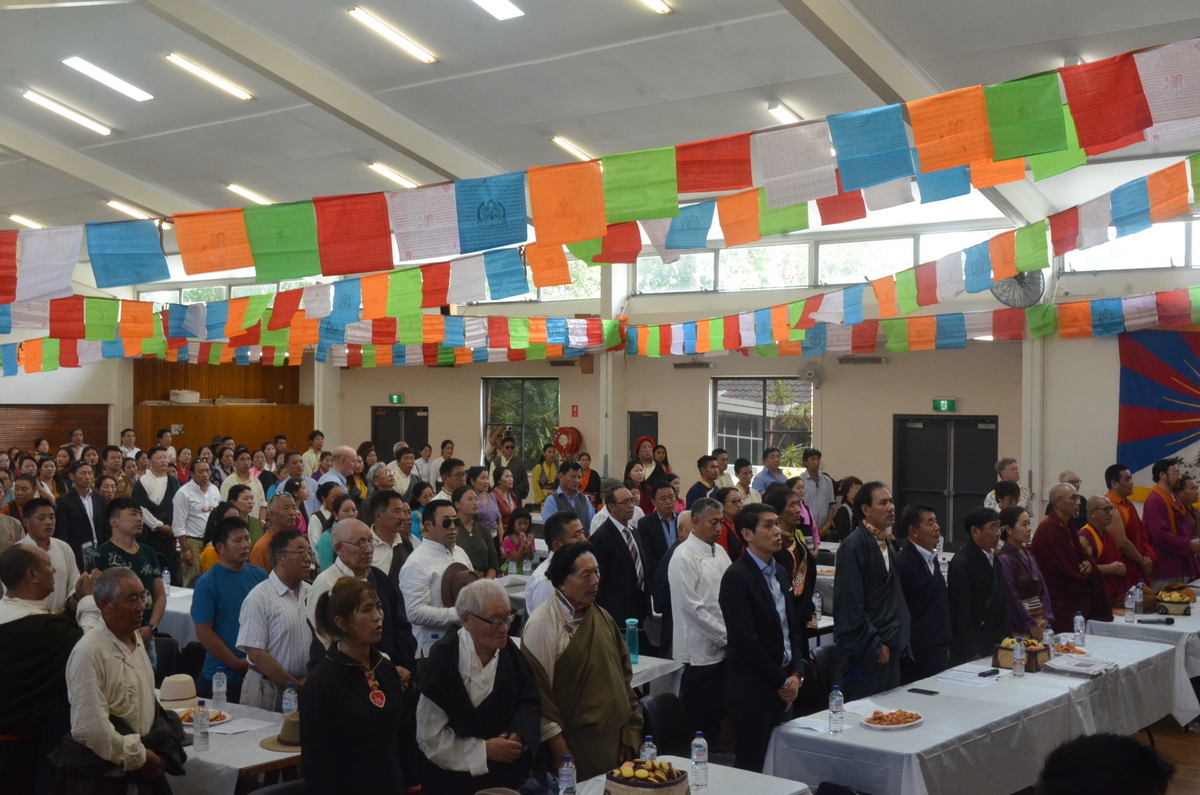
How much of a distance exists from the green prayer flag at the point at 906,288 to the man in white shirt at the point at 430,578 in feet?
19.4

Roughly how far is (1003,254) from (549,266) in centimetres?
415

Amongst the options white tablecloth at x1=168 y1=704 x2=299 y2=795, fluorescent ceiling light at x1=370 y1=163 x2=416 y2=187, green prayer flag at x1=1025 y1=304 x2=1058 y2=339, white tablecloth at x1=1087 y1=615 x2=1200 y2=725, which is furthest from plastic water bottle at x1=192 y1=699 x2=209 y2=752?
green prayer flag at x1=1025 y1=304 x2=1058 y2=339

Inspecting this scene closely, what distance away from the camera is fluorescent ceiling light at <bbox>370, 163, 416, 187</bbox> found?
523 inches

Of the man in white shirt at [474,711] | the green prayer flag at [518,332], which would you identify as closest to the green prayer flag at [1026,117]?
the man in white shirt at [474,711]

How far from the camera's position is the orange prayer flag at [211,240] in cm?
651

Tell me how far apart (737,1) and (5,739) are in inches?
288

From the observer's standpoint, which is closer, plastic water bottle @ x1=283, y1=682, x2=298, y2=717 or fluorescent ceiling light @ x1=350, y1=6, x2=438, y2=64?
plastic water bottle @ x1=283, y1=682, x2=298, y2=717

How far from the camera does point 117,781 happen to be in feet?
12.1

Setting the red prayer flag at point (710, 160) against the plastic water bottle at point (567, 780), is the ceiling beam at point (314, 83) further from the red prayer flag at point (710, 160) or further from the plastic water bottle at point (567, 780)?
the plastic water bottle at point (567, 780)

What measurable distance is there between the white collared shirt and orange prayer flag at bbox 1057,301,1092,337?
8.30m

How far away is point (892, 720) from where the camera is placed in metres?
4.64

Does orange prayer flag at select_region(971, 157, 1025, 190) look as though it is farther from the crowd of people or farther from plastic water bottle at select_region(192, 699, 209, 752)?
plastic water bottle at select_region(192, 699, 209, 752)

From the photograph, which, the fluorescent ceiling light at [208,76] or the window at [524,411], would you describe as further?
the window at [524,411]

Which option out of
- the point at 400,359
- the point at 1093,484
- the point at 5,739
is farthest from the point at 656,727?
the point at 400,359
